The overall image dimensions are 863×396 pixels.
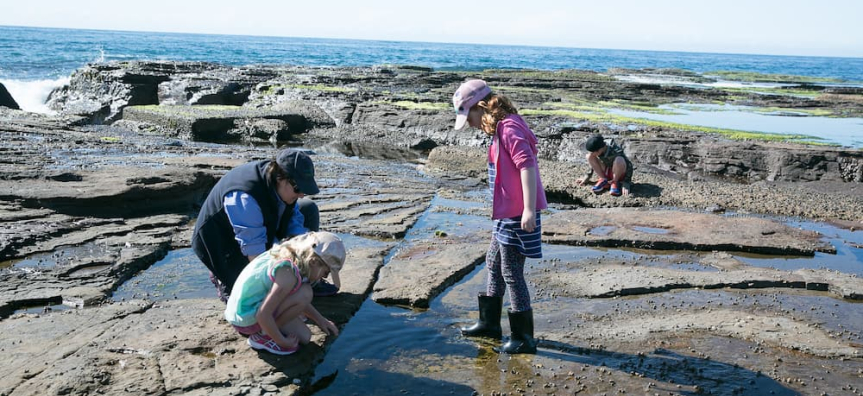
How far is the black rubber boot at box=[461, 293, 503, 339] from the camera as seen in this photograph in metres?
4.39

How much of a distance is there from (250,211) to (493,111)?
1.51 metres

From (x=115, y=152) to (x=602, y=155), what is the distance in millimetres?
7503

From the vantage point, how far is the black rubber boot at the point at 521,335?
4195 millimetres

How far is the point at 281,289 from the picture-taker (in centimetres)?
365

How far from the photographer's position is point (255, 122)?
49.9ft

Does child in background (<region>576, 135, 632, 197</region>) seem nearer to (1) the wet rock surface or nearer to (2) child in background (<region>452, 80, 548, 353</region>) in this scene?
(1) the wet rock surface

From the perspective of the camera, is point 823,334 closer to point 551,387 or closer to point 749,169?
point 551,387

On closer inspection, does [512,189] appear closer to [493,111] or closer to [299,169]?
[493,111]

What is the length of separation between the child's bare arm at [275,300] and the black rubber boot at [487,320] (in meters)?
1.24

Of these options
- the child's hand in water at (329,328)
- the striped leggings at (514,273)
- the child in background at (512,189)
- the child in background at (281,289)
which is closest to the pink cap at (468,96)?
the child in background at (512,189)

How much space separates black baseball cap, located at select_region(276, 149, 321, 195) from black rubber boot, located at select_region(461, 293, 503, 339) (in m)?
1.24

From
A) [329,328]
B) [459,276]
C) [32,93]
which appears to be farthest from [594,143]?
[32,93]

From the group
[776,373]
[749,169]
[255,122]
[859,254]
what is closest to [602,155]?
[859,254]

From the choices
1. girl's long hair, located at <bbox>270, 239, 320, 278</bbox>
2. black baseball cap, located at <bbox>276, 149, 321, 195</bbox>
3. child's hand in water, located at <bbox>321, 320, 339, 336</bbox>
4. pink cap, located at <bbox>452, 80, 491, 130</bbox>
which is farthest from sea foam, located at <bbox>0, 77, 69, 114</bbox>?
pink cap, located at <bbox>452, 80, 491, 130</bbox>
